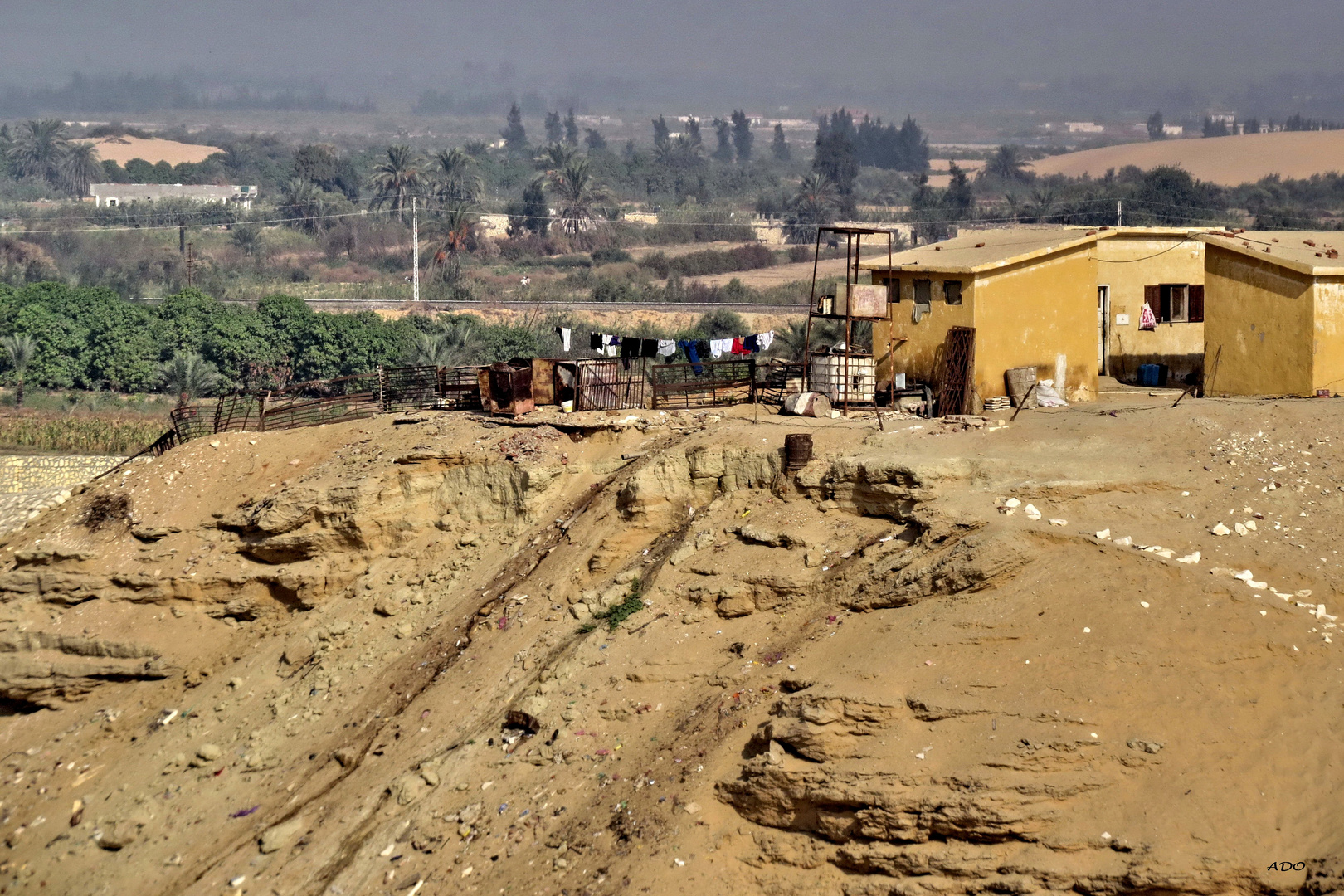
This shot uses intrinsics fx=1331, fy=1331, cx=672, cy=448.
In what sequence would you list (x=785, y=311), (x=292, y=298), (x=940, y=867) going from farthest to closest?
(x=785, y=311), (x=292, y=298), (x=940, y=867)

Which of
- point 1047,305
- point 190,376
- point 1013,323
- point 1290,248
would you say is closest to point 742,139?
point 190,376

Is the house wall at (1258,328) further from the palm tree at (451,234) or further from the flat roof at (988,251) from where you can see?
the palm tree at (451,234)

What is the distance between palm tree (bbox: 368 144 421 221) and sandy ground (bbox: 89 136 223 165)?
62497 millimetres

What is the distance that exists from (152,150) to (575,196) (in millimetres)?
84693

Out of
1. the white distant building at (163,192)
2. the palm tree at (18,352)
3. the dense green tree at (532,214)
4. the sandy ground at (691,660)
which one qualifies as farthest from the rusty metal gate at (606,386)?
the white distant building at (163,192)

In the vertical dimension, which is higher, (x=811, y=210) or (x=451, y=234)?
(x=811, y=210)

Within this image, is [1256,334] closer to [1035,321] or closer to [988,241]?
[1035,321]

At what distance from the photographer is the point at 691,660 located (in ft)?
50.0

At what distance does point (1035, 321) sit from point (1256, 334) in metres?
3.38

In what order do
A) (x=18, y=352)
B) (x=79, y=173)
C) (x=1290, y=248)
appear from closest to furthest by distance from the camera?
(x=1290, y=248) < (x=18, y=352) < (x=79, y=173)

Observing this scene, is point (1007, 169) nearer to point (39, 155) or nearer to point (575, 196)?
point (575, 196)

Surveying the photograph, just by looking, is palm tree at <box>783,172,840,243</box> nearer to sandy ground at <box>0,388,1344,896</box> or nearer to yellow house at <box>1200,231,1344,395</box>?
yellow house at <box>1200,231,1344,395</box>

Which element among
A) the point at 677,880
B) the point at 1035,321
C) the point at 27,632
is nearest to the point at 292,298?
the point at 27,632

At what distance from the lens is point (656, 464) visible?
18625mm
